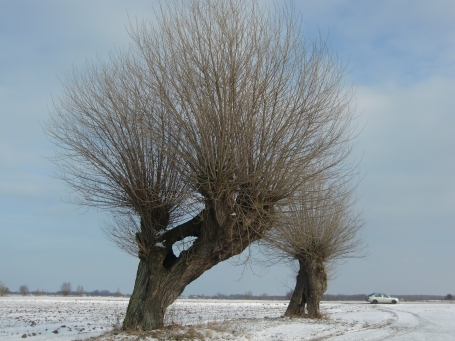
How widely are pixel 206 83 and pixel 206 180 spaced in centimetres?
242

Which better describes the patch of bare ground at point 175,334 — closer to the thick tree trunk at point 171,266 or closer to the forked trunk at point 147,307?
the forked trunk at point 147,307

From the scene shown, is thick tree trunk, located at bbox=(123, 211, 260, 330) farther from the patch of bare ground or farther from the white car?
the white car

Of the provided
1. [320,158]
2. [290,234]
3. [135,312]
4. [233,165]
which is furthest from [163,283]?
[290,234]

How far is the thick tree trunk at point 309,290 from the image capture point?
22.8 m

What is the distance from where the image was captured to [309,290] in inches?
907

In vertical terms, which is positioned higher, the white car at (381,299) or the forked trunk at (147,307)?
the white car at (381,299)

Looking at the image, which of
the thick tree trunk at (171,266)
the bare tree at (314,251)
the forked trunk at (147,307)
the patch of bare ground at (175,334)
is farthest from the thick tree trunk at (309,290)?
the forked trunk at (147,307)

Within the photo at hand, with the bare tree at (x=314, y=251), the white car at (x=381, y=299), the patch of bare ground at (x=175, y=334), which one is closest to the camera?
the patch of bare ground at (x=175, y=334)

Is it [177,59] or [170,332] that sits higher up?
[177,59]

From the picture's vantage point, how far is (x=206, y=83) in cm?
1096

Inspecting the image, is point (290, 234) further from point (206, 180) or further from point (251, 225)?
point (206, 180)

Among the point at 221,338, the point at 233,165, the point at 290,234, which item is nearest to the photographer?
the point at 233,165

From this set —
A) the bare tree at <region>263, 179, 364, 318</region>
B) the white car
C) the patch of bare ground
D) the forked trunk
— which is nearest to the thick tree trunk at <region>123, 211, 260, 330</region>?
the forked trunk

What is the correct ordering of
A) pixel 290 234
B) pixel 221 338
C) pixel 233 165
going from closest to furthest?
1. pixel 233 165
2. pixel 221 338
3. pixel 290 234
